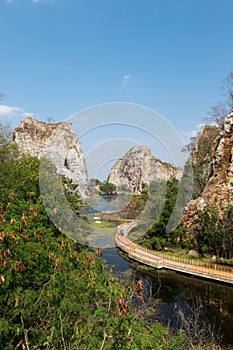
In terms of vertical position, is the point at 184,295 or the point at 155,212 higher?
the point at 155,212

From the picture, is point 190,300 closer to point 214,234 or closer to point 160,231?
point 214,234

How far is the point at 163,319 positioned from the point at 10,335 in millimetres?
8601

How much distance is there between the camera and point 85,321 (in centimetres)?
550

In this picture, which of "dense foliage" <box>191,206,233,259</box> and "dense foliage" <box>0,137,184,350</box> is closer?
"dense foliage" <box>0,137,184,350</box>

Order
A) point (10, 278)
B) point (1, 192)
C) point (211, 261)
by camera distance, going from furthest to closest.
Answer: point (211, 261)
point (1, 192)
point (10, 278)

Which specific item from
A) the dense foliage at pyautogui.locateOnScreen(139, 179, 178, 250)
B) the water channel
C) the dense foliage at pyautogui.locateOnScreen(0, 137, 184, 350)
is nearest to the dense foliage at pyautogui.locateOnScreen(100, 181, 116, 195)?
the dense foliage at pyautogui.locateOnScreen(139, 179, 178, 250)

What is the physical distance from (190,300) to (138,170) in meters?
66.7

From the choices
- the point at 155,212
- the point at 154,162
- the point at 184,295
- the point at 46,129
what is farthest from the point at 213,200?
the point at 154,162

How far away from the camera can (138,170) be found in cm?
8025

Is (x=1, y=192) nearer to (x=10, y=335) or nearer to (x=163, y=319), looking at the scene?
(x=10, y=335)

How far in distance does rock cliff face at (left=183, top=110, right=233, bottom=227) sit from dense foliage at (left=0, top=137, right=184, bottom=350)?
18184 mm

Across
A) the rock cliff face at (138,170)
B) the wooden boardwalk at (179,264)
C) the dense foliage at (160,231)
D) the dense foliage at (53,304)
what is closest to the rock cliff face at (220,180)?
the dense foliage at (160,231)

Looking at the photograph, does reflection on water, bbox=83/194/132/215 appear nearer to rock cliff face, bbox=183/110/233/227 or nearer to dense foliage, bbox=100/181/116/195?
dense foliage, bbox=100/181/116/195

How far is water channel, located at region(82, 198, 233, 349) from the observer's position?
442 inches
